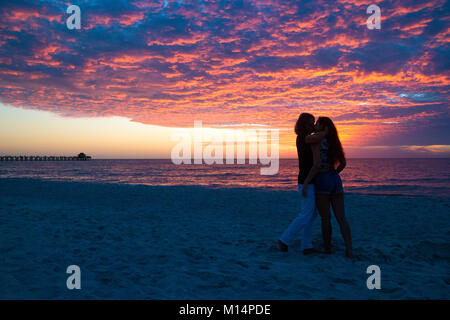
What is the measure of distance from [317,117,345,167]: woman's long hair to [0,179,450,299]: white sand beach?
188 cm

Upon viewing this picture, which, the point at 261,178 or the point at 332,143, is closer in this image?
the point at 332,143

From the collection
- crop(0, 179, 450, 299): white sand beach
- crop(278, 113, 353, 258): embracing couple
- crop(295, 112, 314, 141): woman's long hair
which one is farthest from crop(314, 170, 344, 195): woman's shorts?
crop(0, 179, 450, 299): white sand beach

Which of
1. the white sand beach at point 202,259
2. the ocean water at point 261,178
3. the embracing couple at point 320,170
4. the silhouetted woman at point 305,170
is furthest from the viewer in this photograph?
the ocean water at point 261,178

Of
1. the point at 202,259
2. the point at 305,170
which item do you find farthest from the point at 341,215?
the point at 202,259

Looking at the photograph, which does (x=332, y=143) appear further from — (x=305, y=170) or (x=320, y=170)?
(x=305, y=170)

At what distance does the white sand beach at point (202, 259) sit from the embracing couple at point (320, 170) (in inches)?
31.7

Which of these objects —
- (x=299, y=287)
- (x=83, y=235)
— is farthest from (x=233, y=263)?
(x=83, y=235)

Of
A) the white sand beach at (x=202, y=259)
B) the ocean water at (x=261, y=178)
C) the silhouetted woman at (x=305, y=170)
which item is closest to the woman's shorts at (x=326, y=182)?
the silhouetted woman at (x=305, y=170)

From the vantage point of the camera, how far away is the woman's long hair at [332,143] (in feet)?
16.7

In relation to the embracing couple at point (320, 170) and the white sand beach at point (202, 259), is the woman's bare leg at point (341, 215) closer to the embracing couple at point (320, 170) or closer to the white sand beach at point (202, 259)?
the embracing couple at point (320, 170)

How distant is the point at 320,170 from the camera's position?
5.14 metres

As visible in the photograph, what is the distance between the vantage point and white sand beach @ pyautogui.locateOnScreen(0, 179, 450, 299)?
3678mm

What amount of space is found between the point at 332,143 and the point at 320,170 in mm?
552

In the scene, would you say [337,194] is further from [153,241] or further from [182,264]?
[153,241]
